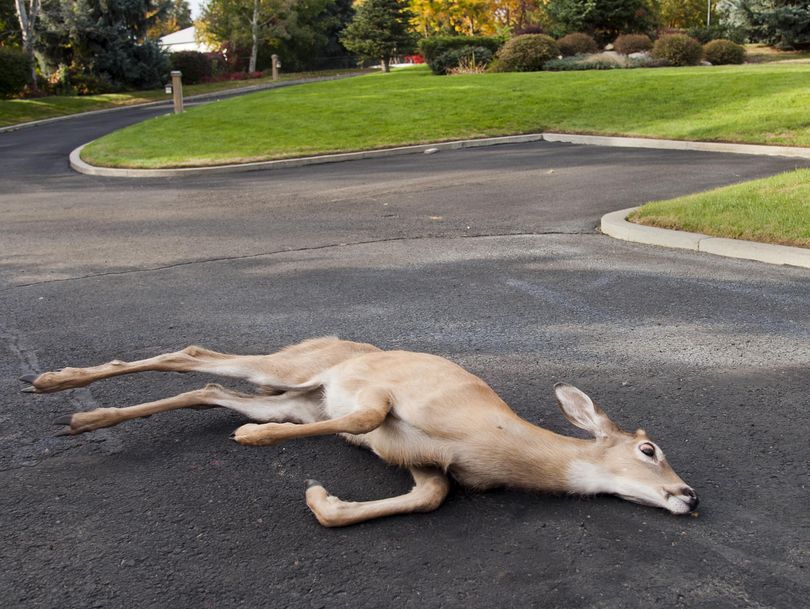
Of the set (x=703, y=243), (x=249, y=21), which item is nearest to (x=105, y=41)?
(x=249, y=21)

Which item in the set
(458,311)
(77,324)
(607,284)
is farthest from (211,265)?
(607,284)

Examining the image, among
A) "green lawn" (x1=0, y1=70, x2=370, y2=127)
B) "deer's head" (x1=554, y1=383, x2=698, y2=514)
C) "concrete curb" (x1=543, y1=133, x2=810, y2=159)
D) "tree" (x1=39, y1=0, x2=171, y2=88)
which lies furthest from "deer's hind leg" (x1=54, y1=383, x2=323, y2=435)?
"tree" (x1=39, y1=0, x2=171, y2=88)

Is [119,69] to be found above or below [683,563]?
above

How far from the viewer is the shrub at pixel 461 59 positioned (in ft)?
121

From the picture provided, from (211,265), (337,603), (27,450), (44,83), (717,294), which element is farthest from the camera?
(44,83)

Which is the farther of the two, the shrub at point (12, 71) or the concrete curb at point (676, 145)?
the shrub at point (12, 71)

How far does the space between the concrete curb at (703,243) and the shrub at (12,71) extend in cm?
3752

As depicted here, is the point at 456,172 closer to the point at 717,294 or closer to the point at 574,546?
the point at 717,294

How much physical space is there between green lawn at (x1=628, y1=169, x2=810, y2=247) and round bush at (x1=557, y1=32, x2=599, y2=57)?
1040 inches

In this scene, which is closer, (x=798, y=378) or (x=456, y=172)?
(x=798, y=378)

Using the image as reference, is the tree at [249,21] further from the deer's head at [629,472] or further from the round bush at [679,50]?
the deer's head at [629,472]

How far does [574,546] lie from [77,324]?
4478 mm

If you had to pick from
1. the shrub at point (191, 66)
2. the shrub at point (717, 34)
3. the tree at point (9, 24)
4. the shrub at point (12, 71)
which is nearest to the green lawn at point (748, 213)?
the shrub at point (717, 34)

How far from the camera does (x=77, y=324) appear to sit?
6406 mm
